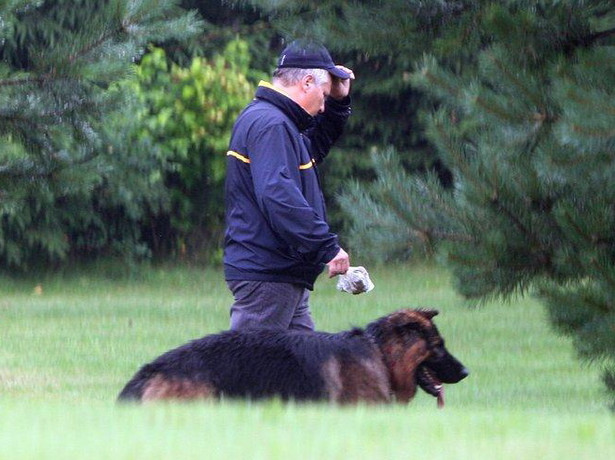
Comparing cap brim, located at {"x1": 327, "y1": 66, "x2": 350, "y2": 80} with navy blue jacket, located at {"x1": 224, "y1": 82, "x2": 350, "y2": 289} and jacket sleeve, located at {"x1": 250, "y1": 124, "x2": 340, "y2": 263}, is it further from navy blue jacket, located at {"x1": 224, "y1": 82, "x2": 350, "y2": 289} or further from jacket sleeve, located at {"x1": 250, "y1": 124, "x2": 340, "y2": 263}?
jacket sleeve, located at {"x1": 250, "y1": 124, "x2": 340, "y2": 263}

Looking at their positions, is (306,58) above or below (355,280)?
above

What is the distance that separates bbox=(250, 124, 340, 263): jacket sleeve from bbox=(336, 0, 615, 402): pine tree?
0.19 metres

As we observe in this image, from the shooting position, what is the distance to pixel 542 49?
22.7 feet

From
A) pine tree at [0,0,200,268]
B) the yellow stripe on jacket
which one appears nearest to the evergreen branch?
the yellow stripe on jacket

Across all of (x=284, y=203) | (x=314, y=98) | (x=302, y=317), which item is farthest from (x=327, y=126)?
(x=284, y=203)

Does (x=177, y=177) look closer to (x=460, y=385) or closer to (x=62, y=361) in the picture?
(x=62, y=361)

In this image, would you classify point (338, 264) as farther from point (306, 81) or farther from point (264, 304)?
point (306, 81)

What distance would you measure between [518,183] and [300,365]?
4.23 feet

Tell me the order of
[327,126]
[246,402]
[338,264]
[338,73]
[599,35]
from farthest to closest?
[327,126] < [338,73] < [599,35] < [338,264] < [246,402]

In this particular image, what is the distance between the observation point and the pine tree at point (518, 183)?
6512 mm

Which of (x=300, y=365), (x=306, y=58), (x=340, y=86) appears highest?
(x=306, y=58)

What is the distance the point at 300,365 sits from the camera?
6.38 metres

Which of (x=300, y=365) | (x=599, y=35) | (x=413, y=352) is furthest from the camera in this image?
(x=599, y=35)

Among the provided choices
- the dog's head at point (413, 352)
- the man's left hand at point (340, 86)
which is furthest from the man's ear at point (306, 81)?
the dog's head at point (413, 352)
